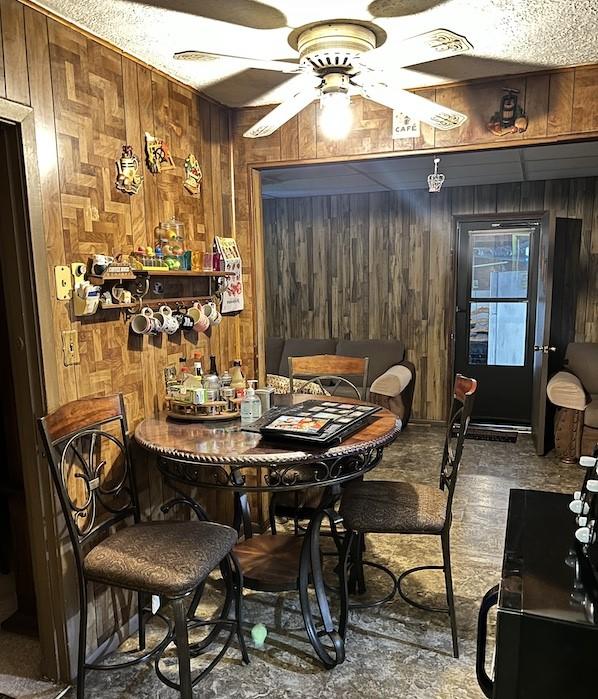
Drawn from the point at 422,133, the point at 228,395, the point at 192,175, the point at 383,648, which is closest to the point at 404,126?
the point at 422,133

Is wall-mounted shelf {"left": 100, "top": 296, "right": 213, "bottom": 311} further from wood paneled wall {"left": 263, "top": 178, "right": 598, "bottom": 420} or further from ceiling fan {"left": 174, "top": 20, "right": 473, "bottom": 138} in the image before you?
wood paneled wall {"left": 263, "top": 178, "right": 598, "bottom": 420}

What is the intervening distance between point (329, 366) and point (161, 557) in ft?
5.33

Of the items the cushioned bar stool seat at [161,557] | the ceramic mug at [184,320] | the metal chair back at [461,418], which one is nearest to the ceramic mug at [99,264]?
the ceramic mug at [184,320]

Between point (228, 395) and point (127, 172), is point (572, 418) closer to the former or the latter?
point (228, 395)

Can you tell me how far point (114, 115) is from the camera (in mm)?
2250

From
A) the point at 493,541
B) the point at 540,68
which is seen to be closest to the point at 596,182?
the point at 540,68

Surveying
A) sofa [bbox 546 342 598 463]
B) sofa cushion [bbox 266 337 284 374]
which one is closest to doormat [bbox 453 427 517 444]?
sofa [bbox 546 342 598 463]

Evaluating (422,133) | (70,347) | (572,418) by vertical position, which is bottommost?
(572,418)

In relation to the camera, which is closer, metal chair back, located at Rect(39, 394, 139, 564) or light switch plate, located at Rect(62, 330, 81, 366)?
metal chair back, located at Rect(39, 394, 139, 564)

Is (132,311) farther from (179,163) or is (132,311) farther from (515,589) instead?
(515,589)

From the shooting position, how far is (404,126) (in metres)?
2.71

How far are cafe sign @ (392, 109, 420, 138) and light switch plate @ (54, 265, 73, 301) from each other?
5.48 ft

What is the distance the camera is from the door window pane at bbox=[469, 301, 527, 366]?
17.7ft

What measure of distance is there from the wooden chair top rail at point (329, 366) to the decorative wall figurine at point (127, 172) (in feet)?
A: 4.39
